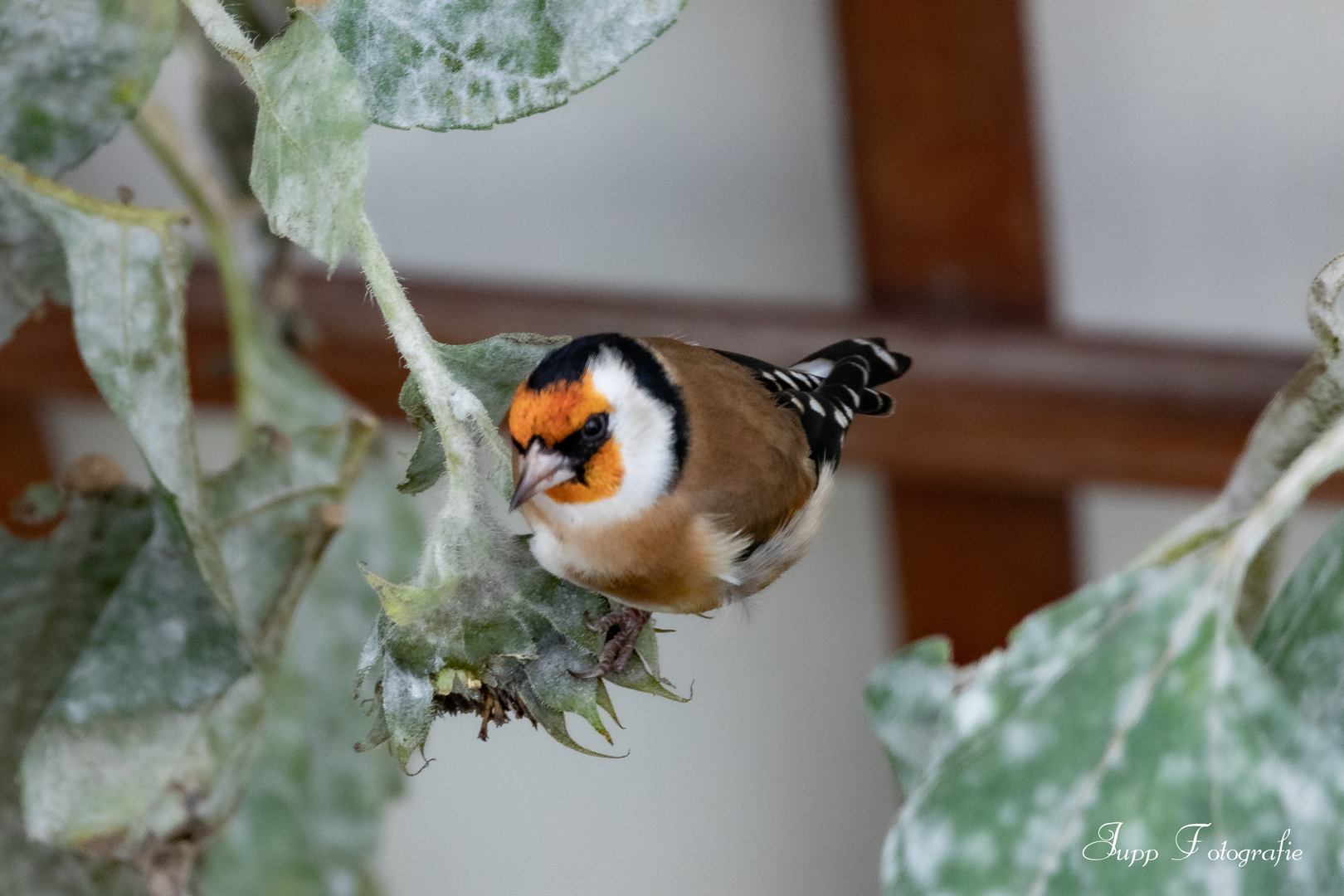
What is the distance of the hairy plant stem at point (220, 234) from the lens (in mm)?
516

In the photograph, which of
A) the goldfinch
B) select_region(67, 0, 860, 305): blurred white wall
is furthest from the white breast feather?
→ select_region(67, 0, 860, 305): blurred white wall

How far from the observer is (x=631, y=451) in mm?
469

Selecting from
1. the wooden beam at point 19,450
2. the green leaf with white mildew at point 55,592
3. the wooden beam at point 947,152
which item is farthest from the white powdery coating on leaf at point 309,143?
the wooden beam at point 19,450

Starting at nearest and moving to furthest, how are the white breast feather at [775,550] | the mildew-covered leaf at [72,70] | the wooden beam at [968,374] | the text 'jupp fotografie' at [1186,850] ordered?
the text 'jupp fotografie' at [1186,850], the mildew-covered leaf at [72,70], the white breast feather at [775,550], the wooden beam at [968,374]

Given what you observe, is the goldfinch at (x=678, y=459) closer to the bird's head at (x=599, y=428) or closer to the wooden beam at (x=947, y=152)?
the bird's head at (x=599, y=428)

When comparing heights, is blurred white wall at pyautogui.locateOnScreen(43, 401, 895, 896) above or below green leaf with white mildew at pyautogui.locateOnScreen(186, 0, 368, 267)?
below

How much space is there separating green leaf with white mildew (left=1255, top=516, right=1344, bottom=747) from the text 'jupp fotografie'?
49mm

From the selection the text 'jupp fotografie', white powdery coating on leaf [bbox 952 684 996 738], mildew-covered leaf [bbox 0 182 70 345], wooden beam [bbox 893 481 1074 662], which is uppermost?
mildew-covered leaf [bbox 0 182 70 345]

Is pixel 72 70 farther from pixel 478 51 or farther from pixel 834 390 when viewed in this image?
pixel 834 390

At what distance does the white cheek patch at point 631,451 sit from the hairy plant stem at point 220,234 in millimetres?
209

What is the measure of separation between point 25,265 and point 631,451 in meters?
0.23

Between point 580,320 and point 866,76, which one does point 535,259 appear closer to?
point 580,320

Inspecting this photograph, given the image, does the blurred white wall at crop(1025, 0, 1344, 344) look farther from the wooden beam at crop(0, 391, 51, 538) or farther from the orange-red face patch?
the wooden beam at crop(0, 391, 51, 538)

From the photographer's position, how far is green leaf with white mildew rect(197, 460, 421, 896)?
53cm
